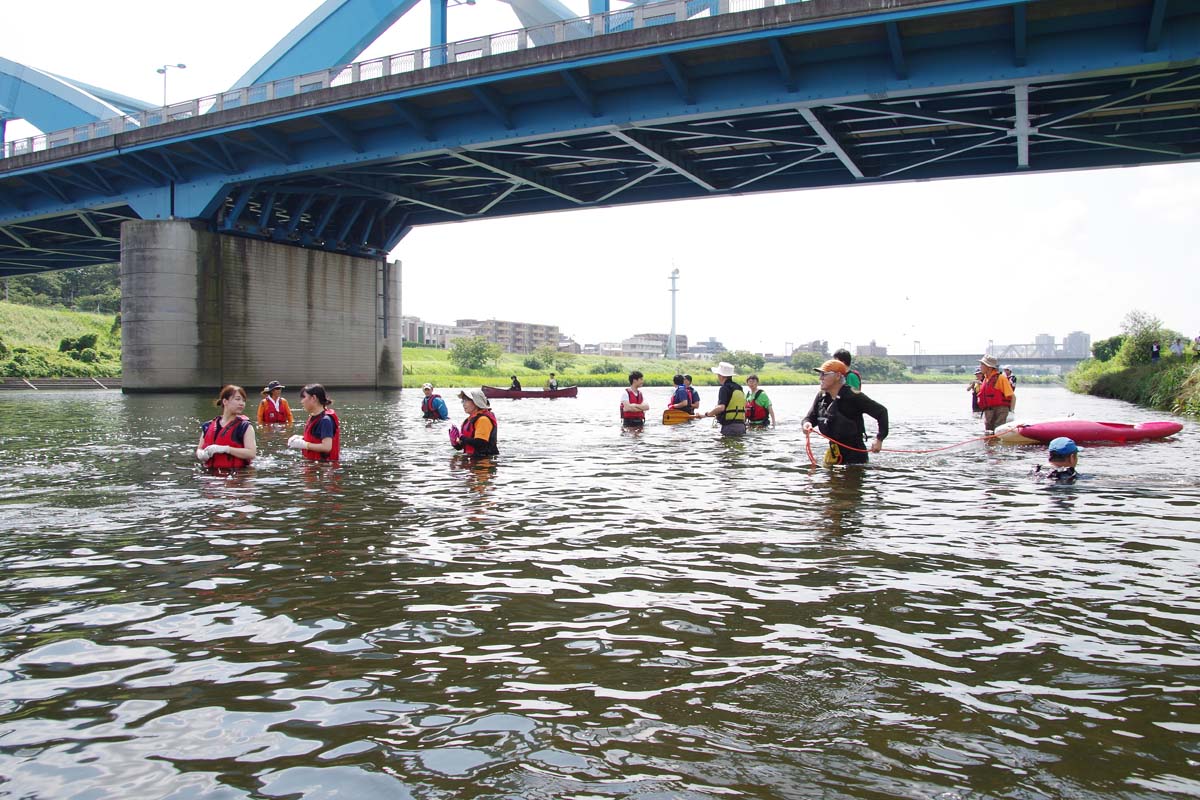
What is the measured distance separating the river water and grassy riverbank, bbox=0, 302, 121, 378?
6334cm

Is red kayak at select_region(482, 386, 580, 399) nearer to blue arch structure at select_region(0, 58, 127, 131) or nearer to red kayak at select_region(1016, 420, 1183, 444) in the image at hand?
red kayak at select_region(1016, 420, 1183, 444)

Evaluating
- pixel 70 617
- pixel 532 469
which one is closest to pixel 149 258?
pixel 532 469

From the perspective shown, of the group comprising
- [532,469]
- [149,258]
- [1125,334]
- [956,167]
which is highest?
[956,167]

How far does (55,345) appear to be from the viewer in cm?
8100

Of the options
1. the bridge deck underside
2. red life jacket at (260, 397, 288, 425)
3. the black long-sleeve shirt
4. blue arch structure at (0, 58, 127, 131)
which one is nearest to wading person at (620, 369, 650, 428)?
red life jacket at (260, 397, 288, 425)

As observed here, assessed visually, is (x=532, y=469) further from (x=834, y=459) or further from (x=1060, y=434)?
(x=1060, y=434)

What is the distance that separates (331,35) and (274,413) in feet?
119

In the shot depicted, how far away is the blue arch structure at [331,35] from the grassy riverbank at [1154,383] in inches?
1772

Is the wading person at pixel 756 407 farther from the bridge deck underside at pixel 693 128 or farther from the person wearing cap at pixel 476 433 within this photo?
the bridge deck underside at pixel 693 128

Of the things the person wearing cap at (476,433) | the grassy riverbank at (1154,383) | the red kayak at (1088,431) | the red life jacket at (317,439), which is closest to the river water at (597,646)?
the red life jacket at (317,439)

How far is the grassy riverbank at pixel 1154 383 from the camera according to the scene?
30812 millimetres

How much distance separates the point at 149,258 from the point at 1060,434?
42855mm

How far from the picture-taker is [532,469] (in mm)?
14430

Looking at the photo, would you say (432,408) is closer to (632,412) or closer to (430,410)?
(430,410)
